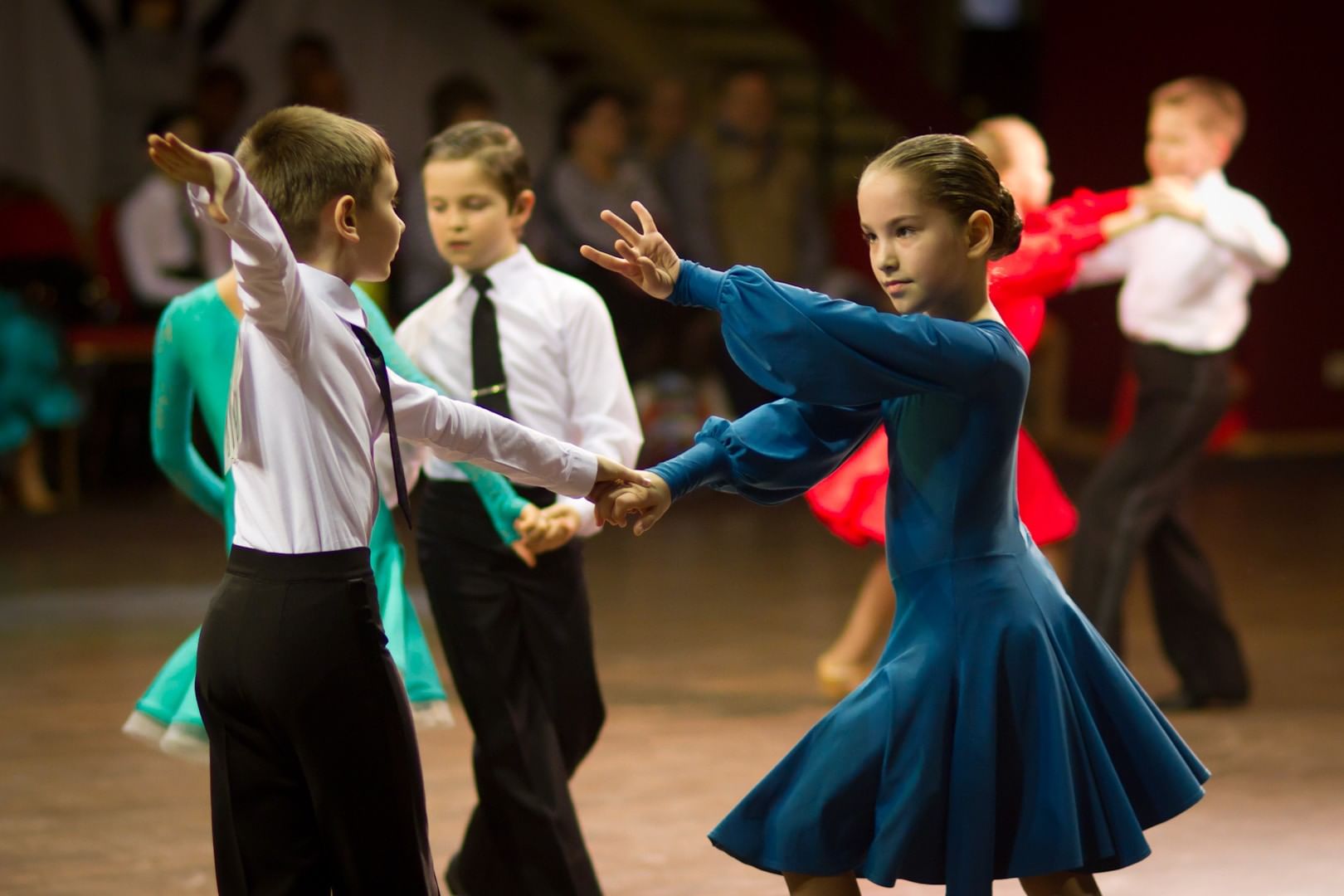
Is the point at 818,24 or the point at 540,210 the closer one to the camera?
the point at 540,210

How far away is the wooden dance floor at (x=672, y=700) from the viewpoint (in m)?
3.63

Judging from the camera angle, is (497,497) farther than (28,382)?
No

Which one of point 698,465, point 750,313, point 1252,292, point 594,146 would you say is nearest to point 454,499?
point 698,465

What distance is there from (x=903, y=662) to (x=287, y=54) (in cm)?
736

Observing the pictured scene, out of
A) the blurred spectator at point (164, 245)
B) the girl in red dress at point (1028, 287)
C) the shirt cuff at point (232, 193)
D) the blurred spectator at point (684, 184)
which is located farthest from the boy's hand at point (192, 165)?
the blurred spectator at point (684, 184)

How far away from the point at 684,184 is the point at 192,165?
6.87 metres

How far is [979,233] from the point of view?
246cm

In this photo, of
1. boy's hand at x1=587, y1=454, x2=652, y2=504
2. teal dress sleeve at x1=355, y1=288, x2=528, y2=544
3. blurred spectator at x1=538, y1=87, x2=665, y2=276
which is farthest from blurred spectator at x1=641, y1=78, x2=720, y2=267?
boy's hand at x1=587, y1=454, x2=652, y2=504

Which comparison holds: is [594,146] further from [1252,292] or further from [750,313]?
[750,313]

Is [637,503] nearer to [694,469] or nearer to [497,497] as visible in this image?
[694,469]

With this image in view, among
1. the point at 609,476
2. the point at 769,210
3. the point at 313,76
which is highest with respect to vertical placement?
the point at 313,76

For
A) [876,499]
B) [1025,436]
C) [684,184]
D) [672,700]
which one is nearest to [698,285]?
[876,499]

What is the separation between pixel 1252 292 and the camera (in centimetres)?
1016

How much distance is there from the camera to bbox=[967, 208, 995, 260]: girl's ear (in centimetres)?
245
